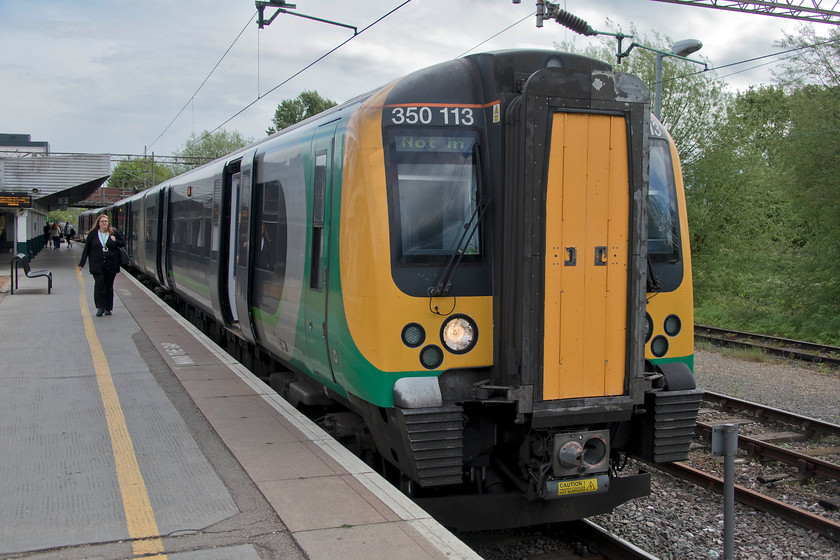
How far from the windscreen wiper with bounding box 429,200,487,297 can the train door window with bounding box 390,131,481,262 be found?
0.02 m

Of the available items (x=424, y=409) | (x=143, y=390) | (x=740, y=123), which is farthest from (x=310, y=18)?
(x=740, y=123)

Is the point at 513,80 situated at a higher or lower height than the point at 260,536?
higher

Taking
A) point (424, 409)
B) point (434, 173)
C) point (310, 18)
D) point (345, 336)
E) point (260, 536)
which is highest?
point (310, 18)

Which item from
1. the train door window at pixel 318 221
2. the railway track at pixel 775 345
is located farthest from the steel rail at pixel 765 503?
the railway track at pixel 775 345

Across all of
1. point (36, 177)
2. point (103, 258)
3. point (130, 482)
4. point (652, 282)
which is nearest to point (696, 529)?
point (652, 282)

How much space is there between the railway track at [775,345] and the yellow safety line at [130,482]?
11960 mm

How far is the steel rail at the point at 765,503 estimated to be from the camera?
233 inches

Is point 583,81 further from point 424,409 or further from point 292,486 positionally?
point 292,486

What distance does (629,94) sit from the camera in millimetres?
4906

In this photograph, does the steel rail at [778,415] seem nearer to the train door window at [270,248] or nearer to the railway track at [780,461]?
the railway track at [780,461]

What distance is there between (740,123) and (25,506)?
77.5 ft

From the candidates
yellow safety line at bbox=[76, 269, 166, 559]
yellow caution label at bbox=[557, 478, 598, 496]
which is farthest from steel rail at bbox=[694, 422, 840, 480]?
yellow safety line at bbox=[76, 269, 166, 559]

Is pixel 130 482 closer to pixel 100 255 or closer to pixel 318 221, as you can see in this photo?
pixel 318 221

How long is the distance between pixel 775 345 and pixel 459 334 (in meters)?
13.4
